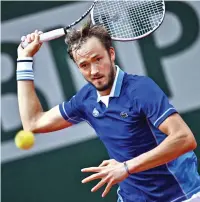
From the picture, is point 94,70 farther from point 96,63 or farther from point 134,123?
point 134,123

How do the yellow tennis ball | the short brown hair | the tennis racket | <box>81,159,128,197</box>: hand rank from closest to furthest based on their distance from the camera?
<box>81,159,128,197</box>: hand, the short brown hair, the yellow tennis ball, the tennis racket

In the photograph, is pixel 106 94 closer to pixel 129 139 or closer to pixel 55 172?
pixel 129 139

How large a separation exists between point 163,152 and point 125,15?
57.0 inches

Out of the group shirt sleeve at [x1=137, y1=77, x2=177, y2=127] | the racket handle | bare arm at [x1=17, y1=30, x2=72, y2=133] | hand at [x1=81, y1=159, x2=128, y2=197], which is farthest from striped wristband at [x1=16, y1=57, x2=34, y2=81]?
hand at [x1=81, y1=159, x2=128, y2=197]

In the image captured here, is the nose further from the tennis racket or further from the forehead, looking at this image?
the tennis racket

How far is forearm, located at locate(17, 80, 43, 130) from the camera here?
4.57 metres

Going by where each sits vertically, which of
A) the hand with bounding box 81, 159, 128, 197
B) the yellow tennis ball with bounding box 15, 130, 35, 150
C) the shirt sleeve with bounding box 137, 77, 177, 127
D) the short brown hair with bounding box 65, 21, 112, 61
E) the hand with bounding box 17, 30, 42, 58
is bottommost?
the hand with bounding box 81, 159, 128, 197

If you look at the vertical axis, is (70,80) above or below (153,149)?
above

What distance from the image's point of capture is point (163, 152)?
3.85 metres

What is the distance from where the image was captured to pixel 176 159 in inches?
167

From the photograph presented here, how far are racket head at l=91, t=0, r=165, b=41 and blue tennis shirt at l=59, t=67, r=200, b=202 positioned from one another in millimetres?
633

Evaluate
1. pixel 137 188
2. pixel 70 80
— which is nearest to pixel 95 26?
pixel 137 188

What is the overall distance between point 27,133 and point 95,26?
30.4 inches

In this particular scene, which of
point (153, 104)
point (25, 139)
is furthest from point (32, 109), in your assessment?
point (153, 104)
